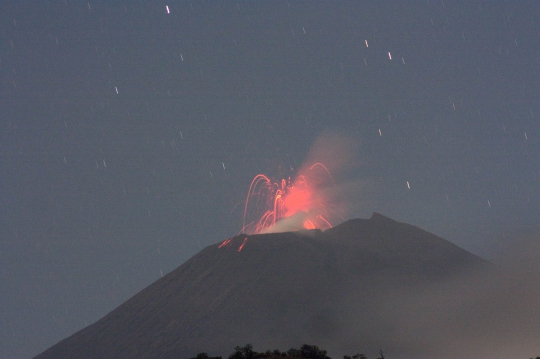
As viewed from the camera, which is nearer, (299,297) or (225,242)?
(299,297)

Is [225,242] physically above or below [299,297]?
above

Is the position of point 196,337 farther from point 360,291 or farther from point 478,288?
point 478,288

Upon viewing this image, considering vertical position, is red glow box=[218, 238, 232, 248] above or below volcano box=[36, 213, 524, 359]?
above

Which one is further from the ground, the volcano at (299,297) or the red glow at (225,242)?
the red glow at (225,242)

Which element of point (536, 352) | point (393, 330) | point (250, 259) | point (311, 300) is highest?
point (250, 259)

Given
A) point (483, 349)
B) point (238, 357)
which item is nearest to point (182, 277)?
point (483, 349)

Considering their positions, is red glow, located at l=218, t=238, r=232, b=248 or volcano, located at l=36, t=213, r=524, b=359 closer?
volcano, located at l=36, t=213, r=524, b=359

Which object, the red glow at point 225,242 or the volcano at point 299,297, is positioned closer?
the volcano at point 299,297

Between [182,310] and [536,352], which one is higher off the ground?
[182,310]
